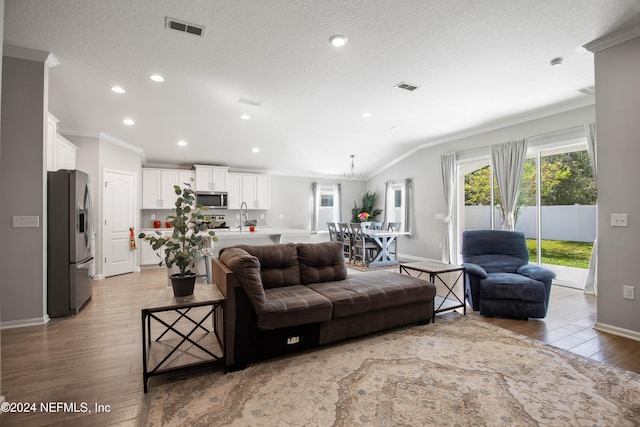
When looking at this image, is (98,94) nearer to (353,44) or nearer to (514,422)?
(353,44)

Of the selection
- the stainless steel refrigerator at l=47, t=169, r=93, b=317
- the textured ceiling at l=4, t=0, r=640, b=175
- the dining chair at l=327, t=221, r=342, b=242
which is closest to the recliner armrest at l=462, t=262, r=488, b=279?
the textured ceiling at l=4, t=0, r=640, b=175

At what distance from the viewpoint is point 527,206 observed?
529 centimetres

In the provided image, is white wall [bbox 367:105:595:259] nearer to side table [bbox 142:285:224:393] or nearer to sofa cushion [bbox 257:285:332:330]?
sofa cushion [bbox 257:285:332:330]

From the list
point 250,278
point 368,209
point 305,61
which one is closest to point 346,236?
point 368,209

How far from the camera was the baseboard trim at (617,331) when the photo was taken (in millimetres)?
2851

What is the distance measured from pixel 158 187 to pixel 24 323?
407 centimetres

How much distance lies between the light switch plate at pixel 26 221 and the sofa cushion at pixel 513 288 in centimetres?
493

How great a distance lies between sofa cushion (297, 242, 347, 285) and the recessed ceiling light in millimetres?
2132

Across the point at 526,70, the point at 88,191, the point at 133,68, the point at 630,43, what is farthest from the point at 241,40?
the point at 630,43

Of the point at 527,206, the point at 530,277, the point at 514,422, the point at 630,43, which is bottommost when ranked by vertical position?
the point at 514,422

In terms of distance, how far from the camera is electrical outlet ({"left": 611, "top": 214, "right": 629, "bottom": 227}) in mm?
2945

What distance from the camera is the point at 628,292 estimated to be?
115 inches

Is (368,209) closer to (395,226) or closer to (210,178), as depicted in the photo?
(395,226)

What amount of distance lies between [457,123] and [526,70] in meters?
2.02
